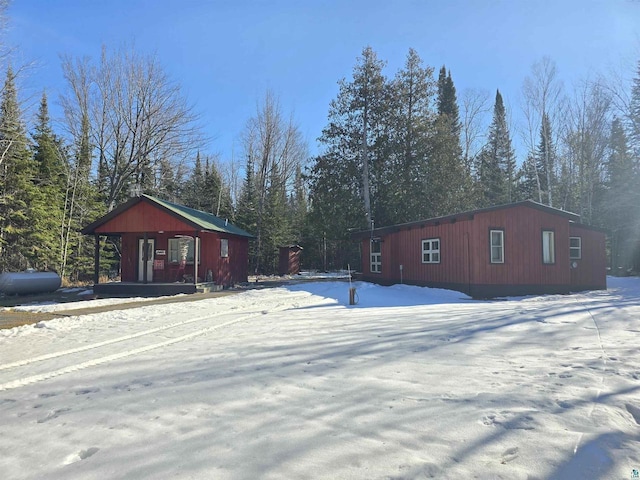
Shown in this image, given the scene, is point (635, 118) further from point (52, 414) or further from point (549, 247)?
point (52, 414)

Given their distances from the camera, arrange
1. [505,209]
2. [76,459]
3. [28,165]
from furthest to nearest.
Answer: [28,165]
[505,209]
[76,459]

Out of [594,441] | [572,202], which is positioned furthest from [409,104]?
[594,441]

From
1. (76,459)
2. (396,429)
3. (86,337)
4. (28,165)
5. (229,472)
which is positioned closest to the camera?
(229,472)

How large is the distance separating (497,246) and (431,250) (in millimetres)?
2659

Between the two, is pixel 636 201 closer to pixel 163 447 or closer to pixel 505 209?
pixel 505 209

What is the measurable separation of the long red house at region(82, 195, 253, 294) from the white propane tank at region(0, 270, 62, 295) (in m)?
1.66

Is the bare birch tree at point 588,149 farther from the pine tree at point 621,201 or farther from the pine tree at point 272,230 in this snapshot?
the pine tree at point 272,230

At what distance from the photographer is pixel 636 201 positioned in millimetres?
28125

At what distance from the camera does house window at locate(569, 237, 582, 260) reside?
17281 mm

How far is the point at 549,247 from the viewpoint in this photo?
50.8ft

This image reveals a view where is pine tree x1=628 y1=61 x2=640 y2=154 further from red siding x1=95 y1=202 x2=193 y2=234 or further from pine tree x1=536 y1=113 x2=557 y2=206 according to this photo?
red siding x1=95 y1=202 x2=193 y2=234

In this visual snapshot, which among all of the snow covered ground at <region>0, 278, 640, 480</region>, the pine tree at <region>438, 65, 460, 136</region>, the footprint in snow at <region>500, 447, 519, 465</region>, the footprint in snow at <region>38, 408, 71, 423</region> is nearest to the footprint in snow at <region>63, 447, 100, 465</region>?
the snow covered ground at <region>0, 278, 640, 480</region>

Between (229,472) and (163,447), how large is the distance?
64 cm

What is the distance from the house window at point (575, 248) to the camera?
680 inches
